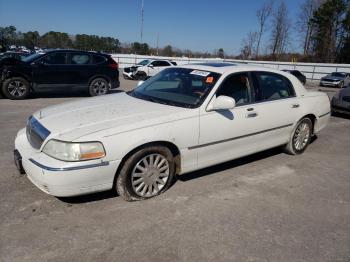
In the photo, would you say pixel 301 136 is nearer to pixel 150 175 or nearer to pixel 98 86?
pixel 150 175

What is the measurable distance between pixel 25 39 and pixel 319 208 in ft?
267

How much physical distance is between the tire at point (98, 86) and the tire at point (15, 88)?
200cm

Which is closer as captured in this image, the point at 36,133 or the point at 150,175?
the point at 36,133

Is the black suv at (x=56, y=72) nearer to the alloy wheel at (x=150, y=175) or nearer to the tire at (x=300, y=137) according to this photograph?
the tire at (x=300, y=137)

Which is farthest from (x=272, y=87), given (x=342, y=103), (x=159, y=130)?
(x=342, y=103)

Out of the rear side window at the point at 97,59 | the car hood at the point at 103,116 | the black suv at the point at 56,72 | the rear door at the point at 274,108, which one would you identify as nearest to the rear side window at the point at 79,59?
the black suv at the point at 56,72

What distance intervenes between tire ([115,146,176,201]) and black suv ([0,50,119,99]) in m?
7.80

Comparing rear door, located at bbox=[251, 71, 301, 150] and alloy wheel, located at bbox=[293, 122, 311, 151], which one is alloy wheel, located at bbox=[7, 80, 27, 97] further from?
alloy wheel, located at bbox=[293, 122, 311, 151]

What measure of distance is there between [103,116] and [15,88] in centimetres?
774

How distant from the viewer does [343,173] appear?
5.16 meters

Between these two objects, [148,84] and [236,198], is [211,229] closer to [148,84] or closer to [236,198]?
[236,198]

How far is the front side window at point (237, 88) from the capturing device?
14.9 ft

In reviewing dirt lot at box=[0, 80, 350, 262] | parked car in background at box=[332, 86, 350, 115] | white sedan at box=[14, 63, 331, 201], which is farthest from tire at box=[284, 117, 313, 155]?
parked car in background at box=[332, 86, 350, 115]

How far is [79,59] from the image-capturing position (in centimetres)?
1123
